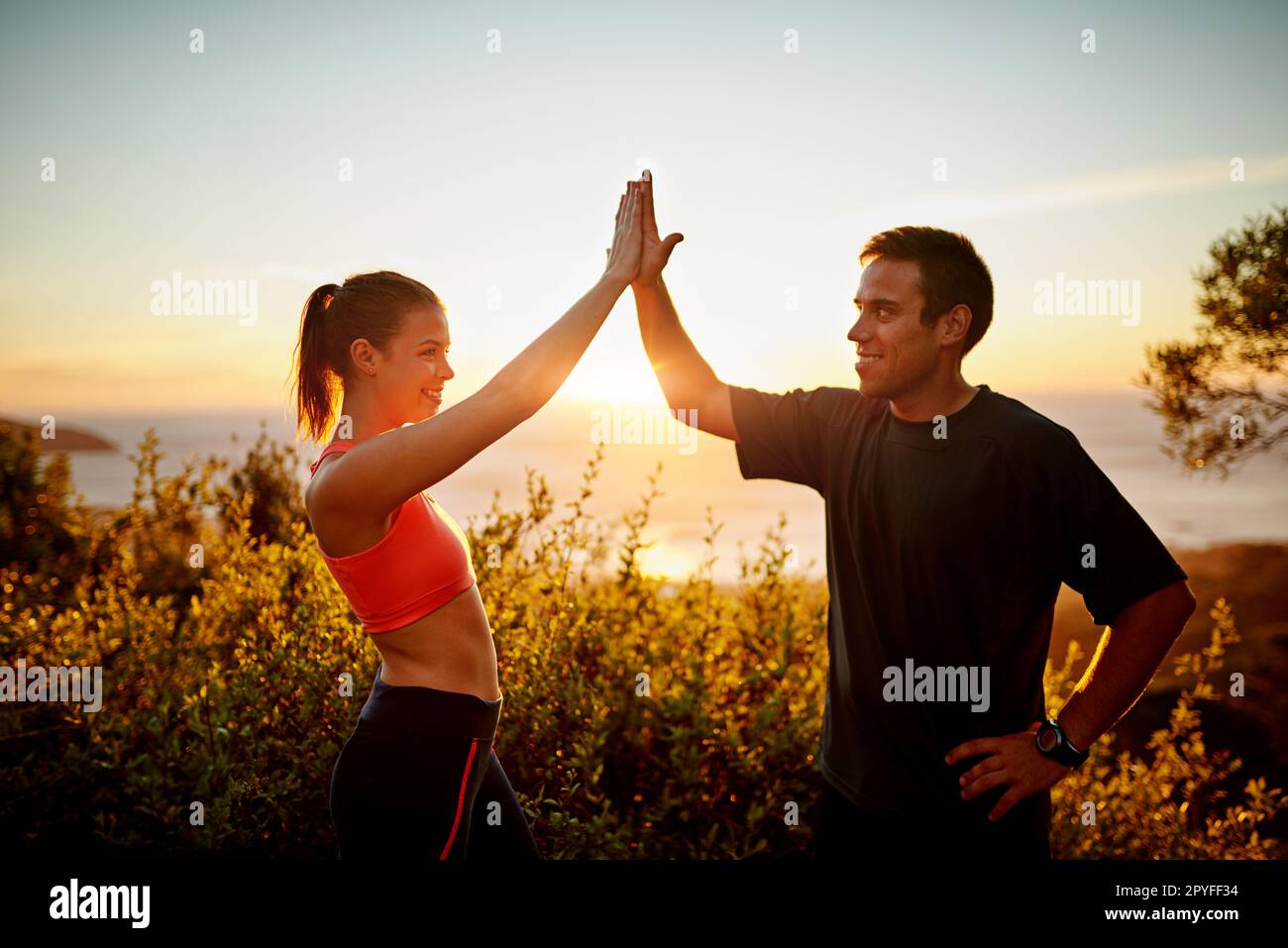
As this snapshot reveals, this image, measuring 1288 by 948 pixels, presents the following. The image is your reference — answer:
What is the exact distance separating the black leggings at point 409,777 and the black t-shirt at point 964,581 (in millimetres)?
1130

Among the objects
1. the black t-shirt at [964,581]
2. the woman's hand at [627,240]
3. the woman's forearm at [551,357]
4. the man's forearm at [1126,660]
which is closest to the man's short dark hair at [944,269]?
the black t-shirt at [964,581]

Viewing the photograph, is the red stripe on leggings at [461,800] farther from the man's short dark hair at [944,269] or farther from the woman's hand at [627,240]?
the man's short dark hair at [944,269]

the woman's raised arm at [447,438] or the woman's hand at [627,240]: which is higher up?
the woman's hand at [627,240]

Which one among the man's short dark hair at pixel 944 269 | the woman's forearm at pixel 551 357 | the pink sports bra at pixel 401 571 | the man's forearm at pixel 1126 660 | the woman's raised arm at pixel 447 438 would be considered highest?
the man's short dark hair at pixel 944 269

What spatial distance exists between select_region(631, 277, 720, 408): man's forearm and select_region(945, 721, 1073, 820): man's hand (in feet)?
4.56

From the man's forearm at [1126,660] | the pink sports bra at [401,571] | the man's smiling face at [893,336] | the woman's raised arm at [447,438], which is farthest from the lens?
the man's smiling face at [893,336]

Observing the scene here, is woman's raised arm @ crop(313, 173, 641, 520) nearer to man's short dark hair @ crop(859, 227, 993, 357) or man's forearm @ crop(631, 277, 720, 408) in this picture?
man's forearm @ crop(631, 277, 720, 408)

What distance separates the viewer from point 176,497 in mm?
5000

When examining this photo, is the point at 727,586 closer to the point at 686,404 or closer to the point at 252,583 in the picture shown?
the point at 686,404

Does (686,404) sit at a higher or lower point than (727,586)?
higher

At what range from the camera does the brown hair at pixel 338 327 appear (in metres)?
2.52

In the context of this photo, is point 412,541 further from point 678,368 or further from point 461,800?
point 678,368
